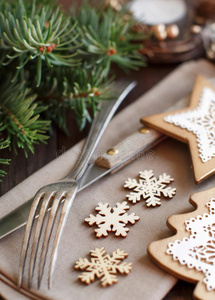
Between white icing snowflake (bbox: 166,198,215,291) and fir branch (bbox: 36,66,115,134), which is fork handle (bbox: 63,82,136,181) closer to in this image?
fir branch (bbox: 36,66,115,134)

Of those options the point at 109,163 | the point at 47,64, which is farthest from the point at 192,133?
the point at 47,64

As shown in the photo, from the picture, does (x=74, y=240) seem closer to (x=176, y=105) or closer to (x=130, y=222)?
(x=130, y=222)

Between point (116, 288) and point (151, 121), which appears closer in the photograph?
point (116, 288)

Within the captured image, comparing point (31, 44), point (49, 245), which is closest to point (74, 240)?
point (49, 245)

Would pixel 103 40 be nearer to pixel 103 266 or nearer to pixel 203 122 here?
pixel 203 122

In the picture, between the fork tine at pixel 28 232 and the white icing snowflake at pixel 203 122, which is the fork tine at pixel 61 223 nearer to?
the fork tine at pixel 28 232

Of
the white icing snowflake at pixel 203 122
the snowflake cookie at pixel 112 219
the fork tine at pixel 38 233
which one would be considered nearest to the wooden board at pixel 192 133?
the white icing snowflake at pixel 203 122

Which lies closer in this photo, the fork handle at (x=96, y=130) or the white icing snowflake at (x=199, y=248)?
the white icing snowflake at (x=199, y=248)
